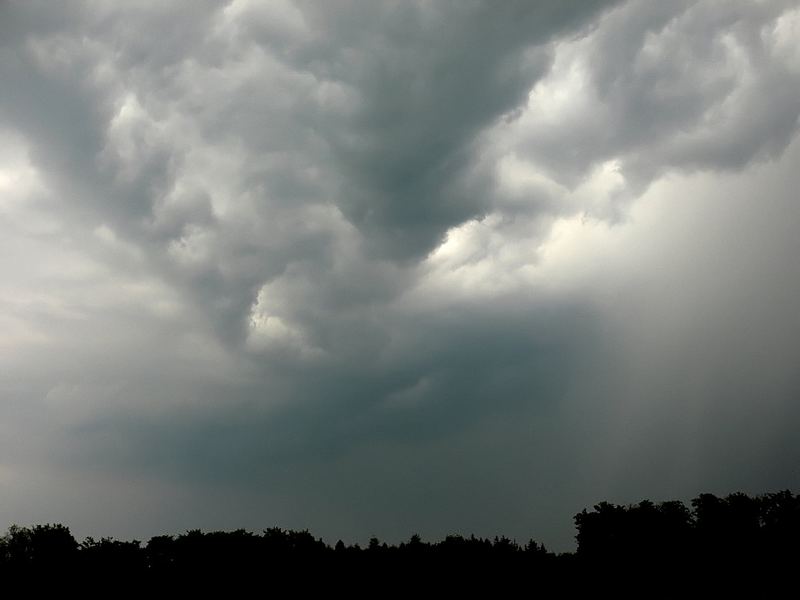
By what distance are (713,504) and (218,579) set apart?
8295 cm

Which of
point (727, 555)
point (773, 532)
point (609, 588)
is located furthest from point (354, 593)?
point (773, 532)

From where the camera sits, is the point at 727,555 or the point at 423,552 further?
the point at 423,552

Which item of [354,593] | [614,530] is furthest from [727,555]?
[354,593]

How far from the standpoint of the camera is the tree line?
107562 millimetres

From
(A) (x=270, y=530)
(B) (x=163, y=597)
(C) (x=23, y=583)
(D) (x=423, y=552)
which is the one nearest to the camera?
(C) (x=23, y=583)

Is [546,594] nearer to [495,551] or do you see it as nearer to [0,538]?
[495,551]

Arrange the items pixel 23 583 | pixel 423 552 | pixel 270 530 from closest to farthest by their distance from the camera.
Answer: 1. pixel 23 583
2. pixel 423 552
3. pixel 270 530

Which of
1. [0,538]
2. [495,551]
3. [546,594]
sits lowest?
[546,594]

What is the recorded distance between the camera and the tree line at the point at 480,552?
10756 centimetres

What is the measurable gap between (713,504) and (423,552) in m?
49.0

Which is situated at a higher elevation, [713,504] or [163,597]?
[713,504]

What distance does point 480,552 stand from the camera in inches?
4582

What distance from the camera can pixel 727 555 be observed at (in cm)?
10594

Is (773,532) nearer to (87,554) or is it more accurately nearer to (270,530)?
(270,530)
